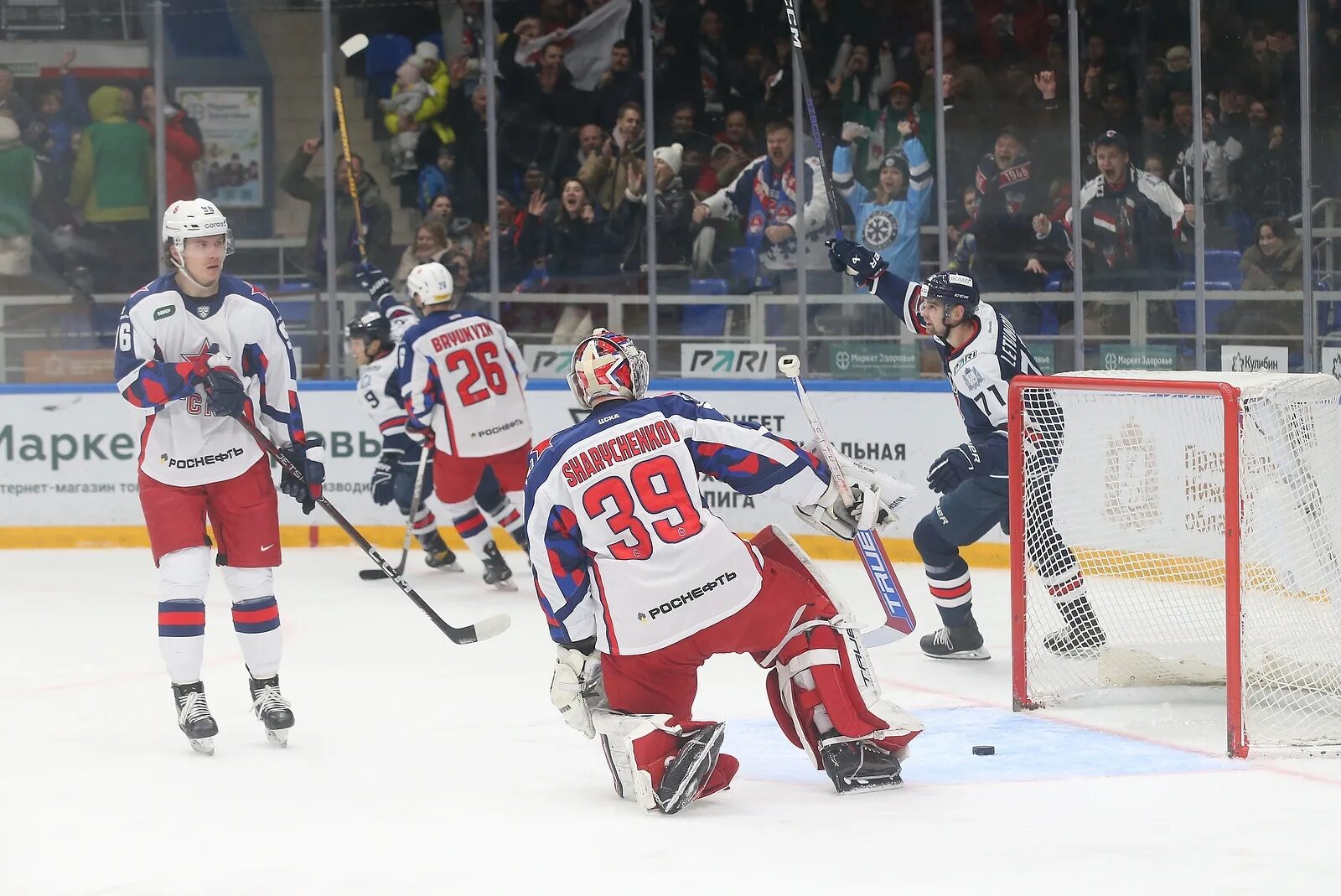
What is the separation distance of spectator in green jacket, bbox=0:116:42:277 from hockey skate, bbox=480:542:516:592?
3.20 m

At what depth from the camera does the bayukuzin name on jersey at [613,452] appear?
3463 millimetres

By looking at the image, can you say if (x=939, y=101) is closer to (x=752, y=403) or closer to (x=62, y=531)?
(x=752, y=403)

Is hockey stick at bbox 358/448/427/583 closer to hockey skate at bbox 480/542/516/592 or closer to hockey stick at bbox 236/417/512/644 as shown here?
hockey skate at bbox 480/542/516/592

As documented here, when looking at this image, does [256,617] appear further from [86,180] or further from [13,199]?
[13,199]

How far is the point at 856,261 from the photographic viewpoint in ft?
17.2

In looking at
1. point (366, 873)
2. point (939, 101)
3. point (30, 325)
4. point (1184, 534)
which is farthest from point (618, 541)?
point (30, 325)

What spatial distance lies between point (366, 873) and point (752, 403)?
441cm

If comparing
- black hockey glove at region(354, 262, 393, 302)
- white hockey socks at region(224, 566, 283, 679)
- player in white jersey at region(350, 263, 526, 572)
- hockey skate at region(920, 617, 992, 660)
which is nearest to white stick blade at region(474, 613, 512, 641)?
white hockey socks at region(224, 566, 283, 679)

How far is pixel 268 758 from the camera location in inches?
162

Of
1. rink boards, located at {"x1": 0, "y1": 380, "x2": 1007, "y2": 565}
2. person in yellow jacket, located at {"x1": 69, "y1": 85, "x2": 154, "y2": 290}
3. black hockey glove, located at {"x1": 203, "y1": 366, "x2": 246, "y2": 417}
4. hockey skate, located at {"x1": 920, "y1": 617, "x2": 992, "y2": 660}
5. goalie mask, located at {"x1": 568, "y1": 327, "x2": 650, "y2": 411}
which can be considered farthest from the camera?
person in yellow jacket, located at {"x1": 69, "y1": 85, "x2": 154, "y2": 290}

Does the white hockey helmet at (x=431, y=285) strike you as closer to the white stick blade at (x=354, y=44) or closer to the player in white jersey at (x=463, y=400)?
the player in white jersey at (x=463, y=400)

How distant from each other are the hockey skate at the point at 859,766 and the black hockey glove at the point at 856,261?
1971mm

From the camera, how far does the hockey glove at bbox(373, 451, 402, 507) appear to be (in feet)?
22.9

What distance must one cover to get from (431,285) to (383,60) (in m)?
2.73
